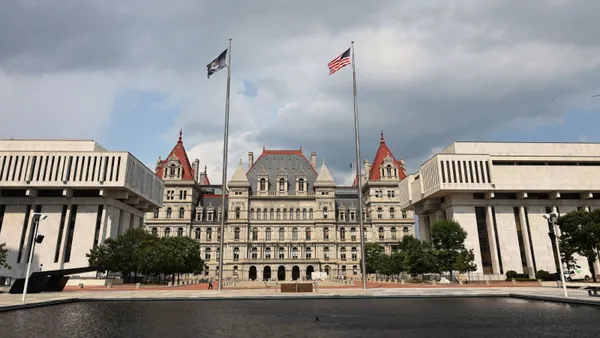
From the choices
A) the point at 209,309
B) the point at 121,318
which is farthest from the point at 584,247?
the point at 121,318

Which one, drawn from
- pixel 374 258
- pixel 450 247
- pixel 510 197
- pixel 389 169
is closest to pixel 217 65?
pixel 450 247

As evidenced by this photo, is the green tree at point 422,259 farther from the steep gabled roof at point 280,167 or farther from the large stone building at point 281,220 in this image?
the steep gabled roof at point 280,167

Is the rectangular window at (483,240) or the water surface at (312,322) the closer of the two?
the water surface at (312,322)

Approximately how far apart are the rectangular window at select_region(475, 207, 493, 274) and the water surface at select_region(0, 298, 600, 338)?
4459 centimetres

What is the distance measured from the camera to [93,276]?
59.7 m

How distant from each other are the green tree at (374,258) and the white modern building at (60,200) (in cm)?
4705

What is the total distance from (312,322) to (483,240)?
57.2 metres

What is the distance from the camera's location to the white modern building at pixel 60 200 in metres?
61.6

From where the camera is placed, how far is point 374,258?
76.1 metres

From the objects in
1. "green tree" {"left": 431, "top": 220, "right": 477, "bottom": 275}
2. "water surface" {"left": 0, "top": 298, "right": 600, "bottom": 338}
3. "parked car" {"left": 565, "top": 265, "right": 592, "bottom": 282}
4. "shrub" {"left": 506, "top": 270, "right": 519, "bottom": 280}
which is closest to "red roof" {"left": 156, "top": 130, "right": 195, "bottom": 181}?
"green tree" {"left": 431, "top": 220, "right": 477, "bottom": 275}

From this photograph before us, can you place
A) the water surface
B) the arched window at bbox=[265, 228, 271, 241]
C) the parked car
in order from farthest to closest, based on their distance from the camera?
the arched window at bbox=[265, 228, 271, 241] < the parked car < the water surface

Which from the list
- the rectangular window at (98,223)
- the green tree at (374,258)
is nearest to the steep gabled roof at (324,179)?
the green tree at (374,258)

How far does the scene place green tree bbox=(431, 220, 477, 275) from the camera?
5422 cm

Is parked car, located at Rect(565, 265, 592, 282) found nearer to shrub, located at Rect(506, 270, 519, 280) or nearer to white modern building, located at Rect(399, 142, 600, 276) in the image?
white modern building, located at Rect(399, 142, 600, 276)
